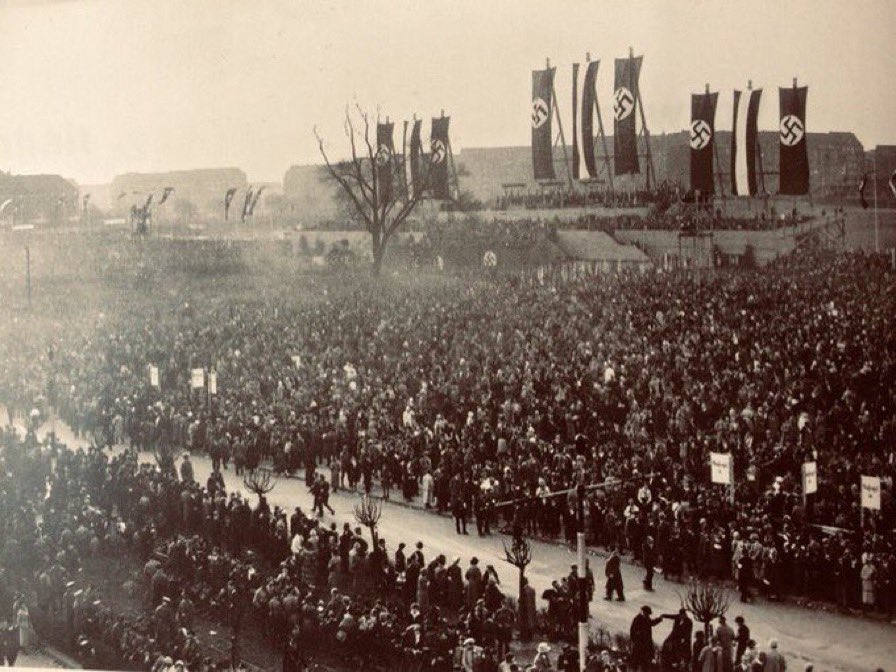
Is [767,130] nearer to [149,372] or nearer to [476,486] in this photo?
[476,486]

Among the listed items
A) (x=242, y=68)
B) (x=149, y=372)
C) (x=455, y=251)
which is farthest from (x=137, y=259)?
(x=455, y=251)

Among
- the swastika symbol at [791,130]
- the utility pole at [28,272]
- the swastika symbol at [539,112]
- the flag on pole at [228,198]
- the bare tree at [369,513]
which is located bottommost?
the bare tree at [369,513]

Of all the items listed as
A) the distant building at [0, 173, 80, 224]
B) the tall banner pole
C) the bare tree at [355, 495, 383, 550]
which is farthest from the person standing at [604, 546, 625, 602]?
the distant building at [0, 173, 80, 224]

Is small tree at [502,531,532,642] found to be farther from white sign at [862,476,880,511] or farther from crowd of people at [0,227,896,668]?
white sign at [862,476,880,511]

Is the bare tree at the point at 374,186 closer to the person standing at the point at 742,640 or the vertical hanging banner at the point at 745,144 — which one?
the vertical hanging banner at the point at 745,144

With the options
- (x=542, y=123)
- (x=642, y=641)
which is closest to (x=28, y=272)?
(x=542, y=123)

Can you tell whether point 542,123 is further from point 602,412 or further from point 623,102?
point 602,412

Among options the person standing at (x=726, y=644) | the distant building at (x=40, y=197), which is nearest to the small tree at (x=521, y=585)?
the person standing at (x=726, y=644)
